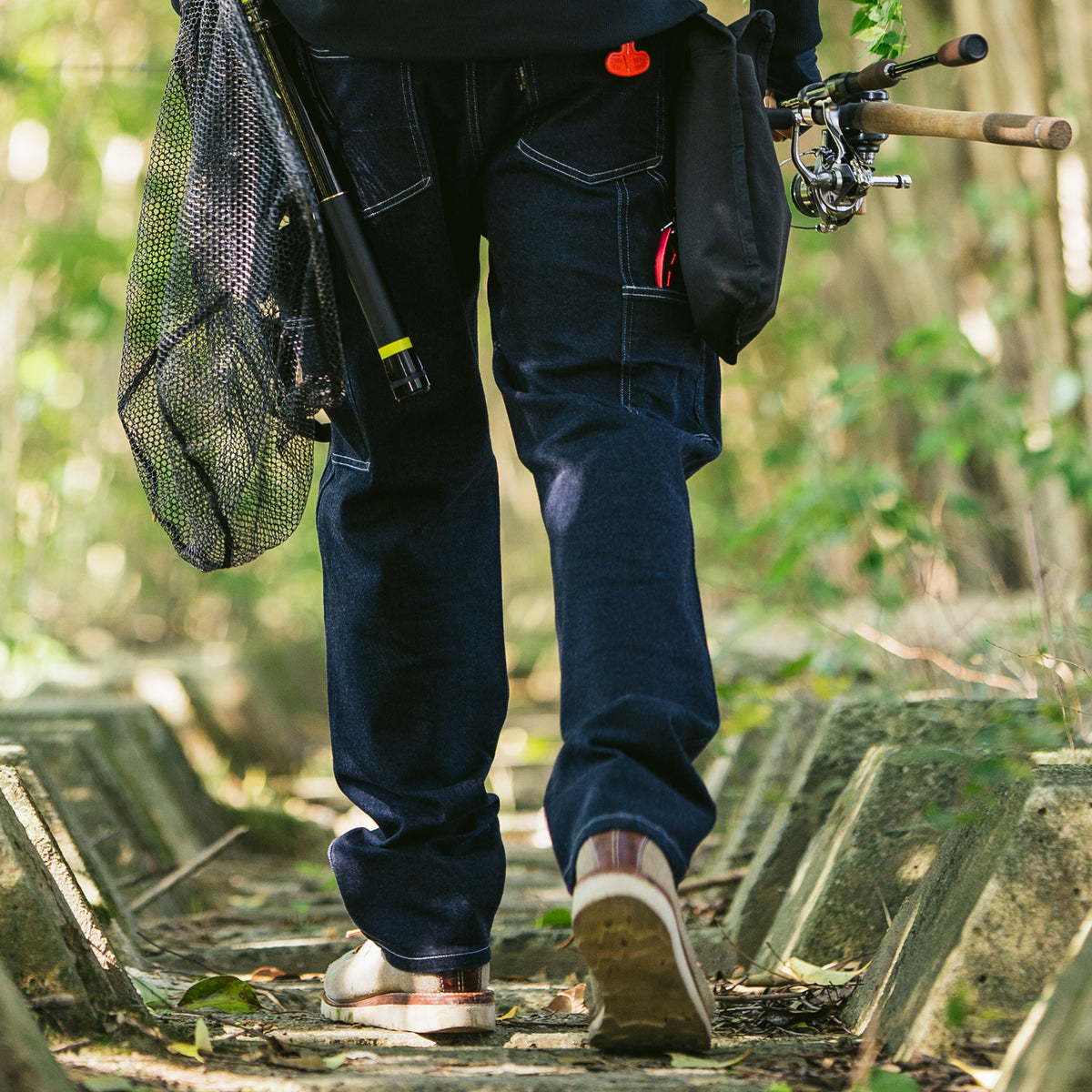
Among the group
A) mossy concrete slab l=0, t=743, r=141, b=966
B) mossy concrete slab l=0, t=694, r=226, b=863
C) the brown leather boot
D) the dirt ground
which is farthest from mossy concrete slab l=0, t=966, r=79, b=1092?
mossy concrete slab l=0, t=694, r=226, b=863

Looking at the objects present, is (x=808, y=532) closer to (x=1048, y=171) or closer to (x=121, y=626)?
(x=1048, y=171)

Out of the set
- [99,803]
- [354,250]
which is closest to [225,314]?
[354,250]

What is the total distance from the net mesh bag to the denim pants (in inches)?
3.0

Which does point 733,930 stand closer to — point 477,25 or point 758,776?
point 758,776

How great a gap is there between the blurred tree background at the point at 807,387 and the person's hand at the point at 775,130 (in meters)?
0.74

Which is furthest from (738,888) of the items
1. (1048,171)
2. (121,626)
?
(121,626)

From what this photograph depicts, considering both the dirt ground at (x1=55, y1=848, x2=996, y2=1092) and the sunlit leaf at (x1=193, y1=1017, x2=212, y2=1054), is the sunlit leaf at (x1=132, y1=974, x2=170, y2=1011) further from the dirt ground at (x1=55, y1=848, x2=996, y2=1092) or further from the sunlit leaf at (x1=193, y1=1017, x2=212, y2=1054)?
the sunlit leaf at (x1=193, y1=1017, x2=212, y2=1054)

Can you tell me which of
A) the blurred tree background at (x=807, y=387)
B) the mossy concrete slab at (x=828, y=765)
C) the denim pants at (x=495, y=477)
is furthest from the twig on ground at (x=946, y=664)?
the denim pants at (x=495, y=477)

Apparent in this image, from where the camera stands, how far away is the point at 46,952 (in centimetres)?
137

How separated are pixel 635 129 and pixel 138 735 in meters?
2.77

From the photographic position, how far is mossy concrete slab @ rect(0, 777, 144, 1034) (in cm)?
136

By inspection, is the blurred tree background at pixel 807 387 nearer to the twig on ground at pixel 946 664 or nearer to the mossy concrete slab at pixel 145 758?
the twig on ground at pixel 946 664

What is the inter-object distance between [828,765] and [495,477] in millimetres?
950

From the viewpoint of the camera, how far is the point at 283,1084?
4.13 feet
